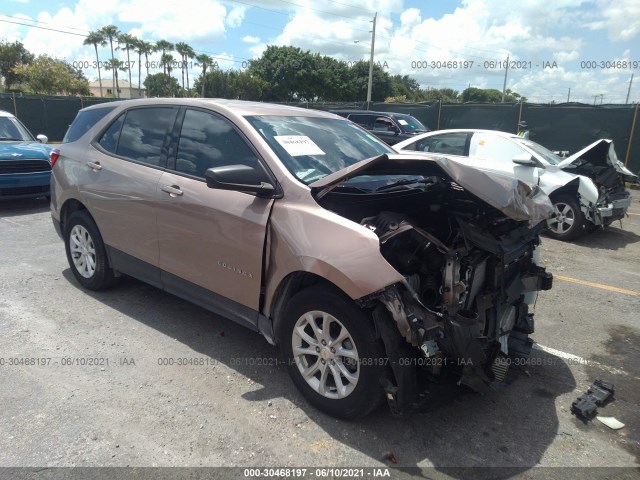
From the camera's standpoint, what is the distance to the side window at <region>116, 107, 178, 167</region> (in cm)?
400

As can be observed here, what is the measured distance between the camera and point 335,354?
2.84 meters

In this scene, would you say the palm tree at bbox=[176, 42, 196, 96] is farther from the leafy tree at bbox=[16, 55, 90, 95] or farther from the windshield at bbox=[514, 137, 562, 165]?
the windshield at bbox=[514, 137, 562, 165]

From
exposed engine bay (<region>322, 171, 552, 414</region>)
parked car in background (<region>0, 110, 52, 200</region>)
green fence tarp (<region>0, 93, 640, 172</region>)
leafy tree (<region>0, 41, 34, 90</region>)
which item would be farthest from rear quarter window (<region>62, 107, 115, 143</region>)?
leafy tree (<region>0, 41, 34, 90</region>)

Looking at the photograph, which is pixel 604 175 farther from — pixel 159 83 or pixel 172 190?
pixel 159 83

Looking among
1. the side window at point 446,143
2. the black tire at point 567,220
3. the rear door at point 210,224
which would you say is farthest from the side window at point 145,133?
the black tire at point 567,220

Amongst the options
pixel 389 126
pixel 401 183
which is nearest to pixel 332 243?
pixel 401 183

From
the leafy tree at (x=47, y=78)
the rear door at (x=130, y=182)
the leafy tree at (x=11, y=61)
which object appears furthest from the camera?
the leafy tree at (x=11, y=61)

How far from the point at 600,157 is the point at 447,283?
662 centimetres

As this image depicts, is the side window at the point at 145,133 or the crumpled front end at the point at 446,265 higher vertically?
the side window at the point at 145,133

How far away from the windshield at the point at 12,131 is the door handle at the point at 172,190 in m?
7.50

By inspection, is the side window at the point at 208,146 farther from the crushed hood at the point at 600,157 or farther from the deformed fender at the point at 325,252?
the crushed hood at the point at 600,157

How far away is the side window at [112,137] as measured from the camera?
4.46 meters

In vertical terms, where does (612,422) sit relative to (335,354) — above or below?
below

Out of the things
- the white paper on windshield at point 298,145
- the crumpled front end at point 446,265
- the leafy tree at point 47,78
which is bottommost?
the crumpled front end at point 446,265
